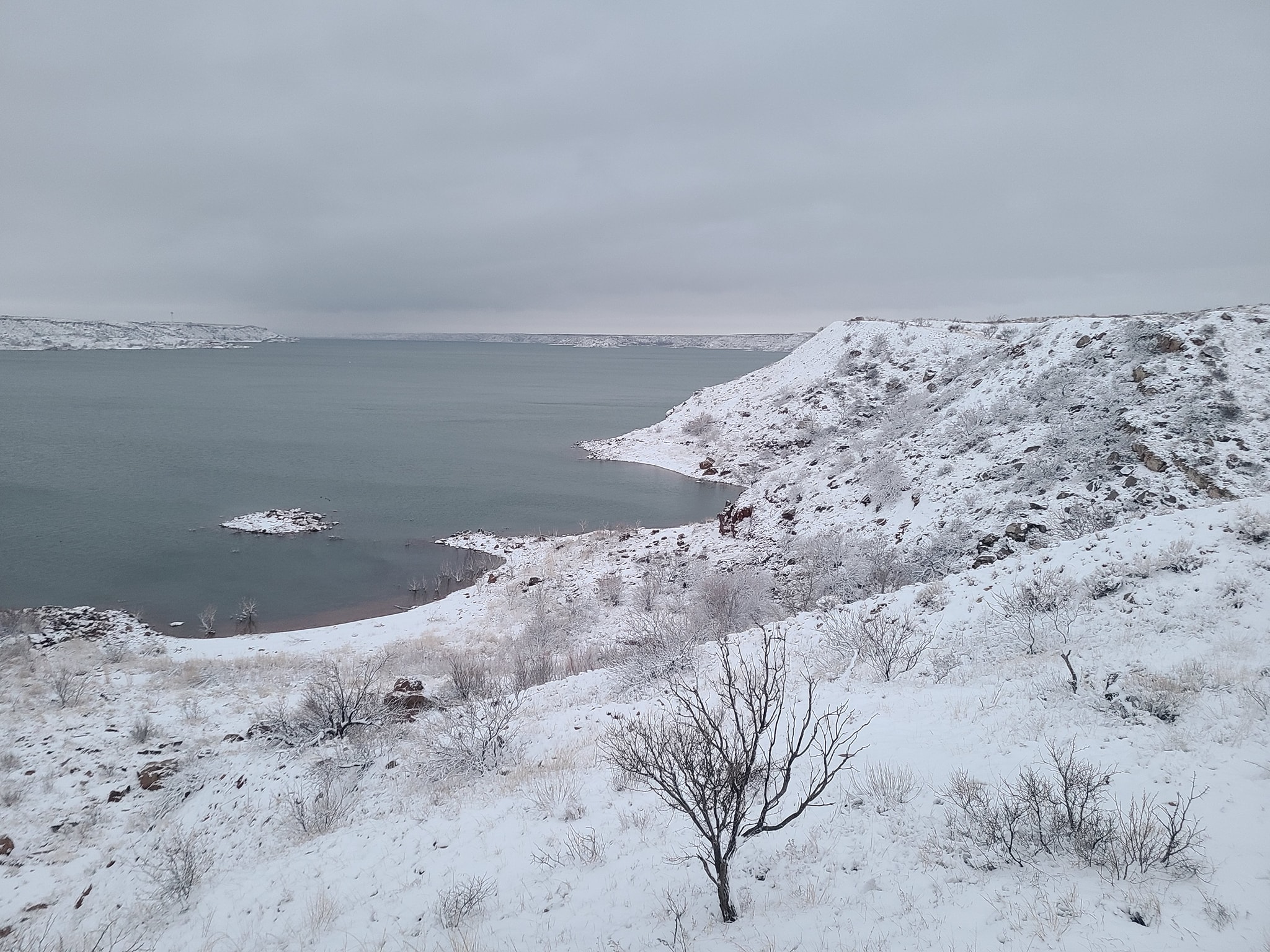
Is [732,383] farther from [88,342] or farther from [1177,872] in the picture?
[88,342]

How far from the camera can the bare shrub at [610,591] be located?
19062 millimetres

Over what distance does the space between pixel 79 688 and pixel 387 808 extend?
783cm

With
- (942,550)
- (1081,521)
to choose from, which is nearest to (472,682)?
(942,550)

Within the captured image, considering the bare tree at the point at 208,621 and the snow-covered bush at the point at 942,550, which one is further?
the bare tree at the point at 208,621

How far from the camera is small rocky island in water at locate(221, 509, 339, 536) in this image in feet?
89.3

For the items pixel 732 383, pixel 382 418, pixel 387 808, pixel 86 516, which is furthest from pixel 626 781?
pixel 382 418

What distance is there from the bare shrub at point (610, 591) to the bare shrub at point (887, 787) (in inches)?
524

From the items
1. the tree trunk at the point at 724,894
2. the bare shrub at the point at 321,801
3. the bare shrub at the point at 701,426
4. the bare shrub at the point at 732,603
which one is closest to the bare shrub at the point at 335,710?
the bare shrub at the point at 321,801

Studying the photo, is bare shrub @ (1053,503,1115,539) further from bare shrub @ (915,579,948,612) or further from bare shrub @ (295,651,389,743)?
bare shrub @ (295,651,389,743)

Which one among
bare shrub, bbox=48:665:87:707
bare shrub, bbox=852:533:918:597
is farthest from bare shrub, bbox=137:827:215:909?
bare shrub, bbox=852:533:918:597

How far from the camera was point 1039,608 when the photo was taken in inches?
380

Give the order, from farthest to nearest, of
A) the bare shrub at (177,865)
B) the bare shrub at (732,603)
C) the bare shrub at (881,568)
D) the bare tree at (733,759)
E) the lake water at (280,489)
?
the lake water at (280,489) < the bare shrub at (732,603) < the bare shrub at (881,568) < the bare shrub at (177,865) < the bare tree at (733,759)

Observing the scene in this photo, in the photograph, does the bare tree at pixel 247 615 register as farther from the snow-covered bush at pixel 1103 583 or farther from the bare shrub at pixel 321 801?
the snow-covered bush at pixel 1103 583

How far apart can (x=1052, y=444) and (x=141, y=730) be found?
74.0 feet
